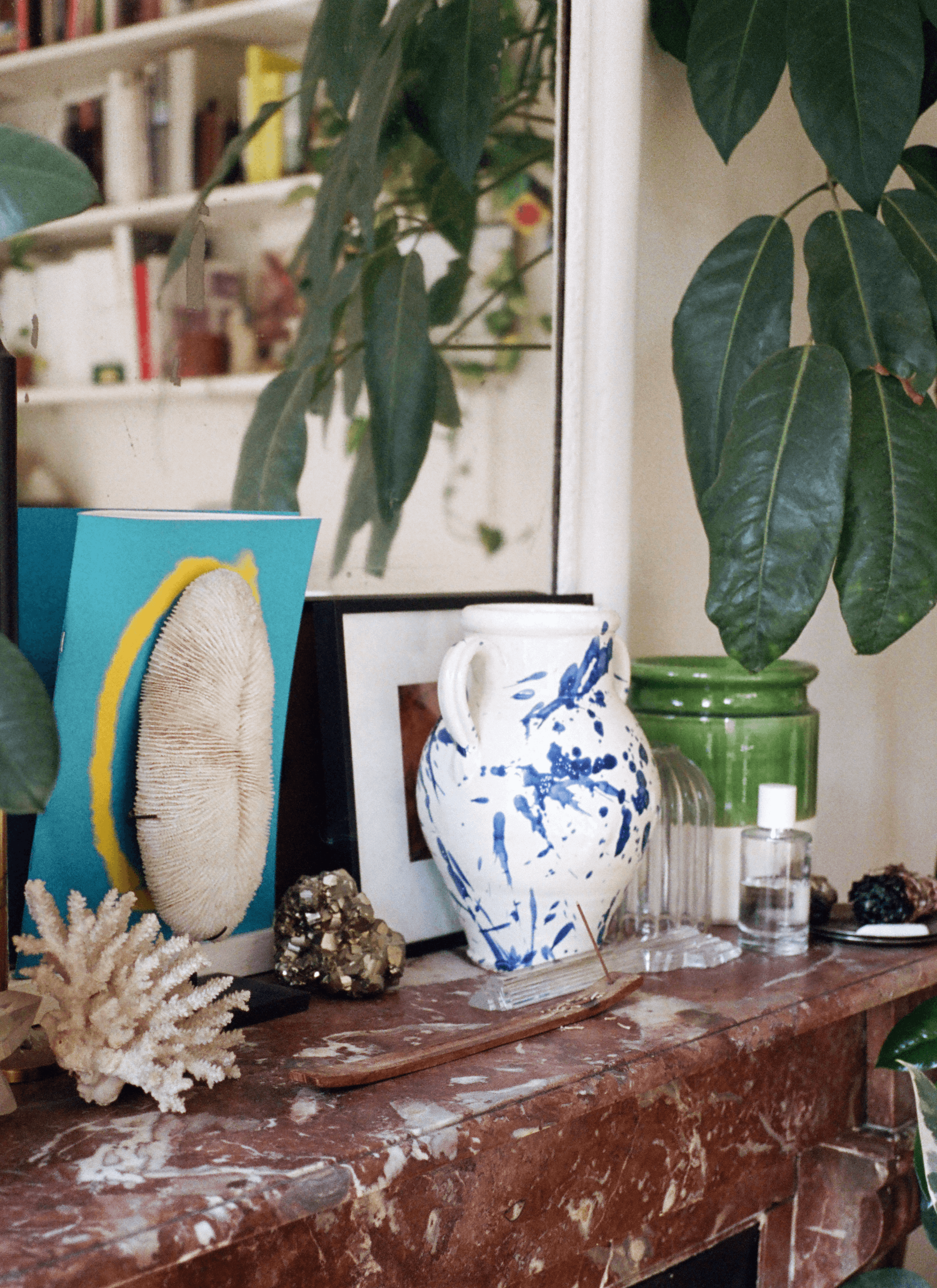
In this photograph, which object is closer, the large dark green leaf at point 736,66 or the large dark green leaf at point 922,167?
the large dark green leaf at point 736,66

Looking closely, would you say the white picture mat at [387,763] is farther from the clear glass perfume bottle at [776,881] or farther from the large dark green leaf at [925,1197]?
the large dark green leaf at [925,1197]

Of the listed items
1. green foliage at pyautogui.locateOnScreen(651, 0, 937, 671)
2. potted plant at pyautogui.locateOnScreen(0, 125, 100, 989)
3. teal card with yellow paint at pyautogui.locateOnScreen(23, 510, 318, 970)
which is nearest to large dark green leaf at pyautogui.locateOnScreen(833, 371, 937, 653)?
green foliage at pyautogui.locateOnScreen(651, 0, 937, 671)

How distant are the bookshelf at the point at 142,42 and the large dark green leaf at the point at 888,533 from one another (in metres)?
0.56

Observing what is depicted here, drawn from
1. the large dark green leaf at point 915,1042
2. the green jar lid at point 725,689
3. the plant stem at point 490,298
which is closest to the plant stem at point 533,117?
the plant stem at point 490,298

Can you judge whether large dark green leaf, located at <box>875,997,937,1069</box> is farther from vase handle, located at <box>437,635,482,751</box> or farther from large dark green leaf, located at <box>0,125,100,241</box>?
large dark green leaf, located at <box>0,125,100,241</box>

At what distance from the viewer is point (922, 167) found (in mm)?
1269

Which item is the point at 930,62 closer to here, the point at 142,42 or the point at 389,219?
the point at 389,219

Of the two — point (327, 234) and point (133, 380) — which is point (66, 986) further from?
point (327, 234)

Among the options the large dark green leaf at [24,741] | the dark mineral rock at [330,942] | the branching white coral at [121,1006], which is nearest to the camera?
the large dark green leaf at [24,741]

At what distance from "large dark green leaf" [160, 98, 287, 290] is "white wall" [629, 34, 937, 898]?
1.70 ft

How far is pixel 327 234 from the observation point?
1046 millimetres

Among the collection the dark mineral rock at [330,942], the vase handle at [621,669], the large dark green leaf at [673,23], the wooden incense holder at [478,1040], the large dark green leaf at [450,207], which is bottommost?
the wooden incense holder at [478,1040]

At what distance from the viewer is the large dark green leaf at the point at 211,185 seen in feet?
3.08

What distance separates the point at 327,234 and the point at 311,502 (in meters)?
0.22
